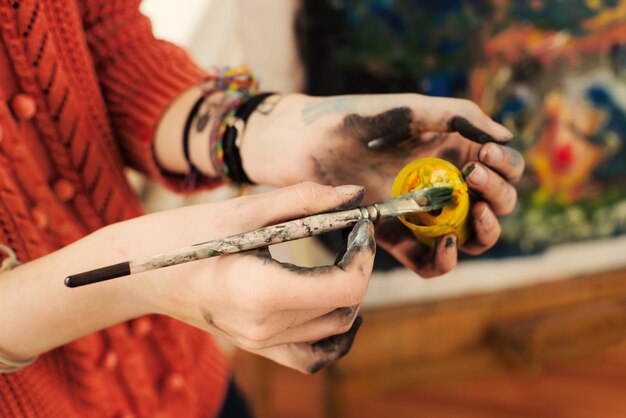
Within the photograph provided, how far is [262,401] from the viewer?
127 cm

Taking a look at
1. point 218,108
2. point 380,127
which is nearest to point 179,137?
point 218,108

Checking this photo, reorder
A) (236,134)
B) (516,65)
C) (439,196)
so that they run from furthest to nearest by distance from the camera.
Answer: (516,65), (236,134), (439,196)

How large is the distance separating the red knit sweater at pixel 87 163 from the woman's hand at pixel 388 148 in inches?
5.4

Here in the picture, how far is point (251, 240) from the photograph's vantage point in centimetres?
38

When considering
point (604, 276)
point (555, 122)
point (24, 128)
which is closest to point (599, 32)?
point (555, 122)

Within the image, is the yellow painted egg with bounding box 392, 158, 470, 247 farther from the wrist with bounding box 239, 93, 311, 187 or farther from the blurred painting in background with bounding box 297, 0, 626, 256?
the blurred painting in background with bounding box 297, 0, 626, 256

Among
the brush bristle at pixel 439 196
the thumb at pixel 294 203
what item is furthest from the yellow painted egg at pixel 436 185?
the thumb at pixel 294 203

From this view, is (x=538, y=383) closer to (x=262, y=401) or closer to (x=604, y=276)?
(x=604, y=276)

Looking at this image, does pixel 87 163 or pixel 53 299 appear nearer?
pixel 53 299

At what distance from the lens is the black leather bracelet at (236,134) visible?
0.58 meters

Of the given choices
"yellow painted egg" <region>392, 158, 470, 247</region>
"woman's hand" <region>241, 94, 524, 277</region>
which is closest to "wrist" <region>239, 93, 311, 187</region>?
Result: "woman's hand" <region>241, 94, 524, 277</region>

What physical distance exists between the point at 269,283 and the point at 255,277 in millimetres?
10

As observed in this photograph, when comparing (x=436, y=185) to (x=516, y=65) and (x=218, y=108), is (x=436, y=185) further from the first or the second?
(x=516, y=65)

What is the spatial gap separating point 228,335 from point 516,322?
915 mm
